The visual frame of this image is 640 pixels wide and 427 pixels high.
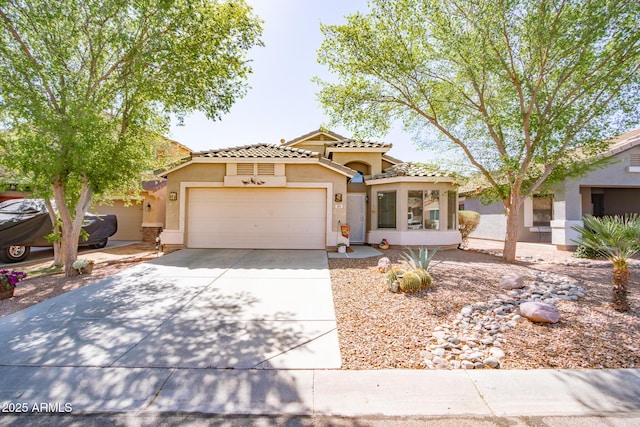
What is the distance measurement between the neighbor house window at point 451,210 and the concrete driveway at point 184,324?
744cm

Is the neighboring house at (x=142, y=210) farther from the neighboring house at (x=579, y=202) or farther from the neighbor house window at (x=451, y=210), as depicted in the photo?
the neighboring house at (x=579, y=202)

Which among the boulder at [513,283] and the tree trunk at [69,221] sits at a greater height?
the tree trunk at [69,221]

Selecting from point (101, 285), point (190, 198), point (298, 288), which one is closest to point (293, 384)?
point (298, 288)

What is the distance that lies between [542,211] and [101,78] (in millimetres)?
18848

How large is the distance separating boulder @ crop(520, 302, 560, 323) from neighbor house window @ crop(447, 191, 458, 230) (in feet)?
26.9

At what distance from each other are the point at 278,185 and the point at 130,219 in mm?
10093

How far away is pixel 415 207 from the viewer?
1193cm

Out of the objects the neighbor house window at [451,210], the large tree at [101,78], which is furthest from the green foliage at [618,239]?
the large tree at [101,78]

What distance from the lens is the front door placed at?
13.2m

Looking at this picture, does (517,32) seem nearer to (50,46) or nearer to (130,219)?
(50,46)

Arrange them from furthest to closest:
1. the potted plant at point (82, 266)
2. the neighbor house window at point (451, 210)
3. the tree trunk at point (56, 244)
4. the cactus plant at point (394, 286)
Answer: the neighbor house window at point (451, 210) → the tree trunk at point (56, 244) → the potted plant at point (82, 266) → the cactus plant at point (394, 286)

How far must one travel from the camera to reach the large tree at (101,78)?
6.40 m

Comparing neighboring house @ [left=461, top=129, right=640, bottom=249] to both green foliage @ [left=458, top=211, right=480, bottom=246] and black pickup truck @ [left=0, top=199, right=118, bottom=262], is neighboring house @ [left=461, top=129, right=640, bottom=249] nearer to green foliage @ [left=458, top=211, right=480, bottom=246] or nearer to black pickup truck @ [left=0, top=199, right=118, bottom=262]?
green foliage @ [left=458, top=211, right=480, bottom=246]

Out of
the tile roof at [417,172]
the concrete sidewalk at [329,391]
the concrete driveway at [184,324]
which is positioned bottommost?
the concrete sidewalk at [329,391]
